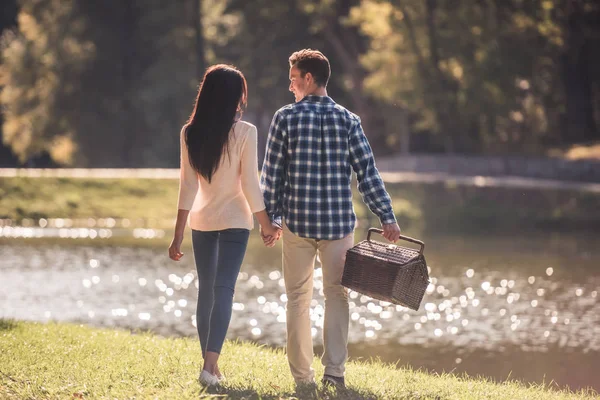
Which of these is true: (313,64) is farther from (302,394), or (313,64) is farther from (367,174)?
(302,394)

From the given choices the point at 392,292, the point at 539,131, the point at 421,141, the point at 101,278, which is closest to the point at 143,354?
the point at 392,292

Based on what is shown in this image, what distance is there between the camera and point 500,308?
15859 millimetres

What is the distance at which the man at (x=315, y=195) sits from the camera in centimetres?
693

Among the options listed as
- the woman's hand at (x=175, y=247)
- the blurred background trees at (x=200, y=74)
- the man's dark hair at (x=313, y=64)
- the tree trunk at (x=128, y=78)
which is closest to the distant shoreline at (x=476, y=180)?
the blurred background trees at (x=200, y=74)

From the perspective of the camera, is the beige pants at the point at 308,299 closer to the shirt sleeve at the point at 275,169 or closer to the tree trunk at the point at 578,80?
the shirt sleeve at the point at 275,169

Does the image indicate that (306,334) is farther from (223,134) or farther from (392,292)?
(223,134)

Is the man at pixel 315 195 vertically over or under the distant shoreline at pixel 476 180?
over

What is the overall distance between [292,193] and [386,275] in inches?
30.0

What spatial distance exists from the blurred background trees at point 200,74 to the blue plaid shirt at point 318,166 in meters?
31.4

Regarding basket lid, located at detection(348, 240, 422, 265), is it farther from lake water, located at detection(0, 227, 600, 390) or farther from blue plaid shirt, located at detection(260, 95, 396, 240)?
lake water, located at detection(0, 227, 600, 390)

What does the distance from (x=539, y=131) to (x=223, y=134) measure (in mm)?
32672

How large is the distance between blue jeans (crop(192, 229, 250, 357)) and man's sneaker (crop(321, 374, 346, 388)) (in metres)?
0.68

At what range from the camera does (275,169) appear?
7.01 m

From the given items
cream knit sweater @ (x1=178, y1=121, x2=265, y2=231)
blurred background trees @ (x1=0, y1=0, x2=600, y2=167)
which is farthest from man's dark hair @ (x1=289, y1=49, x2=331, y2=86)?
blurred background trees @ (x1=0, y1=0, x2=600, y2=167)
